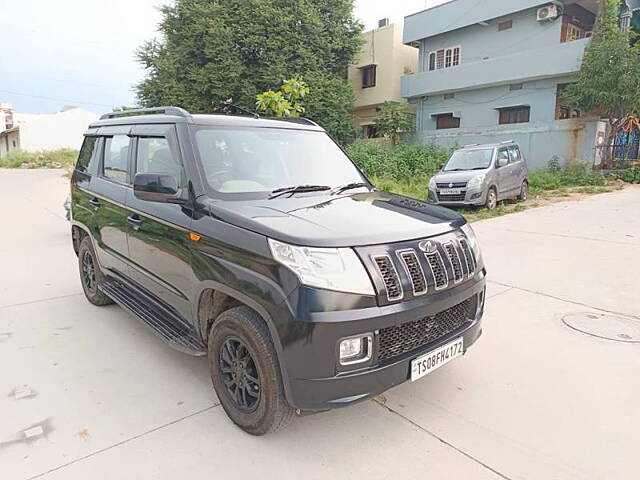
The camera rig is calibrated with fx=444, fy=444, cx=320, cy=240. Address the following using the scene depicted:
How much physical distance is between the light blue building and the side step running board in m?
17.5

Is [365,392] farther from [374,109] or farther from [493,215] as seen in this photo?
[374,109]

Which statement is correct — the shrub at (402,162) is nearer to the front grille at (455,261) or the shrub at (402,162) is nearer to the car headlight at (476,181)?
the car headlight at (476,181)

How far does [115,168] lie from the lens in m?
3.89

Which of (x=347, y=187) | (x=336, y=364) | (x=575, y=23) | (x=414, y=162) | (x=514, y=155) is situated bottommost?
(x=336, y=364)

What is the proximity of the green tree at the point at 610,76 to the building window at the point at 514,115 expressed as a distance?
12.9 ft

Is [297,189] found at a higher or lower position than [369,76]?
lower

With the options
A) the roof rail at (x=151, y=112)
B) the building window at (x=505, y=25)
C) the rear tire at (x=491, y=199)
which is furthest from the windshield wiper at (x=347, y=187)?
the building window at (x=505, y=25)

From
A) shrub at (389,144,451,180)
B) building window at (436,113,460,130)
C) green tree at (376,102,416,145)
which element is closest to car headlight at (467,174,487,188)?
shrub at (389,144,451,180)

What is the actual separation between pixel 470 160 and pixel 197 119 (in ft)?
31.0

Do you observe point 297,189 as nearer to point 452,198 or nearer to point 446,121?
point 452,198

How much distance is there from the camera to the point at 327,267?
212cm

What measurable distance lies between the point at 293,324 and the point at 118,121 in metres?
2.95

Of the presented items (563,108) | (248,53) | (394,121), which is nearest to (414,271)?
(563,108)

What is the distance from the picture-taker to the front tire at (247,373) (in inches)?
86.6
